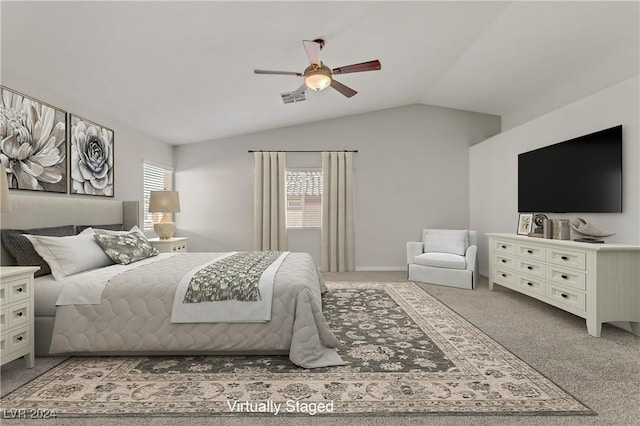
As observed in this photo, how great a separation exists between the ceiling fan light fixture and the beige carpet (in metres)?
2.50

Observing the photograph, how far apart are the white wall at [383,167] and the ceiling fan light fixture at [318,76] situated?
123 inches

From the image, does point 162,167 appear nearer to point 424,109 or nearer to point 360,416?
point 424,109

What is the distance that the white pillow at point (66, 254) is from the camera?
264 cm

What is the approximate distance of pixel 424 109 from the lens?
20.1 ft

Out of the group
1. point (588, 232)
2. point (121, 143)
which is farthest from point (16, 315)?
point (588, 232)

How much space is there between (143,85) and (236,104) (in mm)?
1274

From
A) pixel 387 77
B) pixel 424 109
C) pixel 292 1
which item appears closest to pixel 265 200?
pixel 387 77

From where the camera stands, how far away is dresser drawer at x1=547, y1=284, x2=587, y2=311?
3020 millimetres

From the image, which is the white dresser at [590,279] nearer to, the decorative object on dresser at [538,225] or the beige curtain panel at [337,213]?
the decorative object on dresser at [538,225]

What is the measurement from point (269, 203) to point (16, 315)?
13.4 feet

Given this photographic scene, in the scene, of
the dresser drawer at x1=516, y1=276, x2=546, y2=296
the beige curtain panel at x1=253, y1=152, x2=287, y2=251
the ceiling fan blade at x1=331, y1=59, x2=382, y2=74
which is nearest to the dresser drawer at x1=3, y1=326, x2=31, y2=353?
the ceiling fan blade at x1=331, y1=59, x2=382, y2=74

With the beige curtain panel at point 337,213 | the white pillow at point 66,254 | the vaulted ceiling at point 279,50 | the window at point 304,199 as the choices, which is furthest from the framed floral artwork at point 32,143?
the beige curtain panel at point 337,213

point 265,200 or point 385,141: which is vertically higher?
point 385,141

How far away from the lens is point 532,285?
3.72 metres
